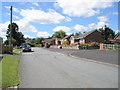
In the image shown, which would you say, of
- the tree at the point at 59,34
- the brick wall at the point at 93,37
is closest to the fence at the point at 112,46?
the brick wall at the point at 93,37

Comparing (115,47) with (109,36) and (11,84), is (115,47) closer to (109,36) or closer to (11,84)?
(11,84)

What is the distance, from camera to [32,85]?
19.4 feet

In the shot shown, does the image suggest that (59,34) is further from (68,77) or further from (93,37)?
(68,77)

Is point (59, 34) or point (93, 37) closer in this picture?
point (93, 37)

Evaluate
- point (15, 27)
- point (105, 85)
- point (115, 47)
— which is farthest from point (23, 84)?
point (15, 27)

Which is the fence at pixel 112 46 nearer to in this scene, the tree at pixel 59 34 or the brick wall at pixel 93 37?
the brick wall at pixel 93 37

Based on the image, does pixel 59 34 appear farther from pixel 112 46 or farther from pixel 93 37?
pixel 112 46

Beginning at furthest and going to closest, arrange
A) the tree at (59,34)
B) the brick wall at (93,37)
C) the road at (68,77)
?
the tree at (59,34), the brick wall at (93,37), the road at (68,77)

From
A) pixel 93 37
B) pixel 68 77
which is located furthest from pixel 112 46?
pixel 68 77

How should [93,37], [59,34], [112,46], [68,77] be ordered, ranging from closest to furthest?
[68,77]
[112,46]
[93,37]
[59,34]

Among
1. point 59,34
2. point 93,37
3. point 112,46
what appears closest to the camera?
point 112,46

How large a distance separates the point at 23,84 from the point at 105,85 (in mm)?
3464

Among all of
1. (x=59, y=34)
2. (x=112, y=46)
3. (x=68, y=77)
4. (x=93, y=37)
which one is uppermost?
(x=59, y=34)

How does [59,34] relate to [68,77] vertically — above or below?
above
